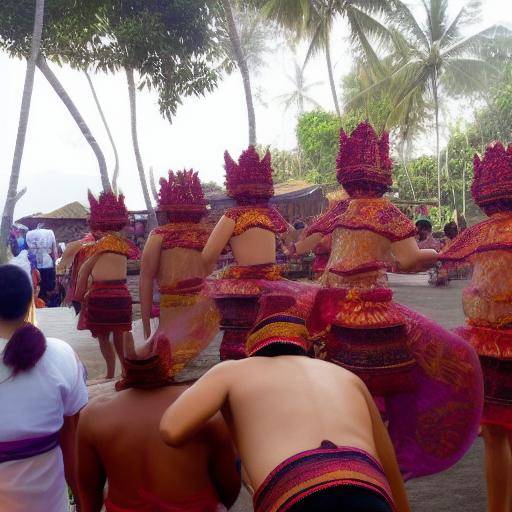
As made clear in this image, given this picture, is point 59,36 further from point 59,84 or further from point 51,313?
point 51,313

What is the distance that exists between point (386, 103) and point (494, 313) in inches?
1034

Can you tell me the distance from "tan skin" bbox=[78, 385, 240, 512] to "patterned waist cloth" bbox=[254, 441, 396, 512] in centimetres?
39

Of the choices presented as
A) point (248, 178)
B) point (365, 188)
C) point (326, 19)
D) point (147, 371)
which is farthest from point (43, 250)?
point (326, 19)

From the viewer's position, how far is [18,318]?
2.42m

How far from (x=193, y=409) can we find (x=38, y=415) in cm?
79

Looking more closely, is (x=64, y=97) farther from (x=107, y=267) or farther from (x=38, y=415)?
(x=38, y=415)

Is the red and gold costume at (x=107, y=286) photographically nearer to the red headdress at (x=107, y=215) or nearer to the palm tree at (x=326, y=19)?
the red headdress at (x=107, y=215)

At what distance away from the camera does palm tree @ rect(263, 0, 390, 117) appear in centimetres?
1977

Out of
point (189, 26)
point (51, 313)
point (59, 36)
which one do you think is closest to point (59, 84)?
point (59, 36)

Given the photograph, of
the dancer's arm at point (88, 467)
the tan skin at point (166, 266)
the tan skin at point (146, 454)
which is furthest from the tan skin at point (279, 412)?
the tan skin at point (166, 266)

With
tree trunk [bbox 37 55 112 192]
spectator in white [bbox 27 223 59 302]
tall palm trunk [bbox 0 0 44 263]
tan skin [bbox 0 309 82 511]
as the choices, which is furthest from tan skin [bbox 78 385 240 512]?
tree trunk [bbox 37 55 112 192]

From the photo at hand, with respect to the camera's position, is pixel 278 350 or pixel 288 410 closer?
pixel 288 410

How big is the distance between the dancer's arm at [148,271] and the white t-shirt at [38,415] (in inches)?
104

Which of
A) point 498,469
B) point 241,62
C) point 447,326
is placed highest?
point 241,62
